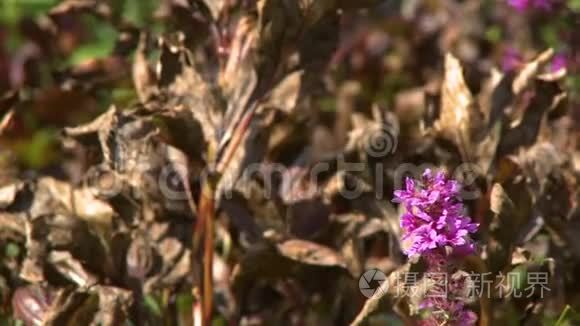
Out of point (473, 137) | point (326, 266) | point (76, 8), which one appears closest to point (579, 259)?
point (473, 137)

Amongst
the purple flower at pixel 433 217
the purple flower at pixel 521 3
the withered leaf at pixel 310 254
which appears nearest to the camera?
the purple flower at pixel 433 217

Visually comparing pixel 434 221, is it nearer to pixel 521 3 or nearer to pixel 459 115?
pixel 459 115

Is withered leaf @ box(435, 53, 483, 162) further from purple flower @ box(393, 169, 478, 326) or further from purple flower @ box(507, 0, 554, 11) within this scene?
purple flower @ box(393, 169, 478, 326)

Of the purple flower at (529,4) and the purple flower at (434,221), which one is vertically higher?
the purple flower at (529,4)

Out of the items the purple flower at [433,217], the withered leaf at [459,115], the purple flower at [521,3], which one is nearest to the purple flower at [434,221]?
the purple flower at [433,217]

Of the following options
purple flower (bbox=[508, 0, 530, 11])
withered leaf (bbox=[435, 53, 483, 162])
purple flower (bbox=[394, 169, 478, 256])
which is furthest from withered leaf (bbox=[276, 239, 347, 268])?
purple flower (bbox=[508, 0, 530, 11])

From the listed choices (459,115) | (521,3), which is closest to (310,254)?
(459,115)

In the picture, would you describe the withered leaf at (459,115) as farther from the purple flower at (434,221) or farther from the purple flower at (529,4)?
the purple flower at (434,221)

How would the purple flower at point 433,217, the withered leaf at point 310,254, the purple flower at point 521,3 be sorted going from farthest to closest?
the purple flower at point 521,3 → the withered leaf at point 310,254 → the purple flower at point 433,217
